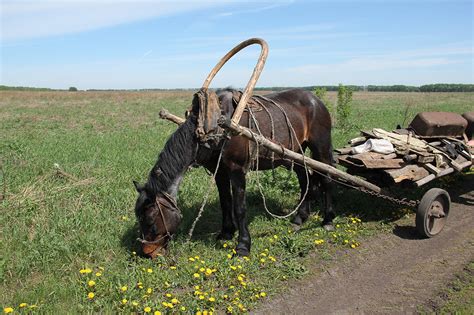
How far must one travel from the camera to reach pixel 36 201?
6105 mm

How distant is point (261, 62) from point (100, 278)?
3.12 meters

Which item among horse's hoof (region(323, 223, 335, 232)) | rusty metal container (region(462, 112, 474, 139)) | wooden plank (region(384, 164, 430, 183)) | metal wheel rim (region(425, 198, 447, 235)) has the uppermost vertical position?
rusty metal container (region(462, 112, 474, 139))

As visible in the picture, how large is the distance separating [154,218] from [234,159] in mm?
1268

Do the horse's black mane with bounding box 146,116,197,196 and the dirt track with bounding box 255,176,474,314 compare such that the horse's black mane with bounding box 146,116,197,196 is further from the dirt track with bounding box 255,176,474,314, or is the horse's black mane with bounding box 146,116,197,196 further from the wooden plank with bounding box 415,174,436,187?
the wooden plank with bounding box 415,174,436,187

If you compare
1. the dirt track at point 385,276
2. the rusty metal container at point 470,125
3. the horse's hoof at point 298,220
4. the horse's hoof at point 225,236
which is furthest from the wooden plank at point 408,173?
the rusty metal container at point 470,125

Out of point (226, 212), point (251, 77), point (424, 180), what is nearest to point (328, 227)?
point (424, 180)

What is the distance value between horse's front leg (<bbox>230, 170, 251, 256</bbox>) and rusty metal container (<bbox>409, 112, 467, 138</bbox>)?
153 inches

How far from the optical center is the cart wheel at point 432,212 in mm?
5461

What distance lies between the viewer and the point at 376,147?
19.7 feet

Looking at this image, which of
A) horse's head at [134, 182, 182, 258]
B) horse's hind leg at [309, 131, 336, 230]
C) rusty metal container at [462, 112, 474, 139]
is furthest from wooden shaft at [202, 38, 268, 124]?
rusty metal container at [462, 112, 474, 139]

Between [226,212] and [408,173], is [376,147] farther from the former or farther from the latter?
[226,212]

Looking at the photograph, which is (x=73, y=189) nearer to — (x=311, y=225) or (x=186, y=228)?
(x=186, y=228)

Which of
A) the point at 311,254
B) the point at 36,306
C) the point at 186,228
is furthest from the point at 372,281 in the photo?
the point at 36,306

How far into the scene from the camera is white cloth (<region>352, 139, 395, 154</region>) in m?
5.95
